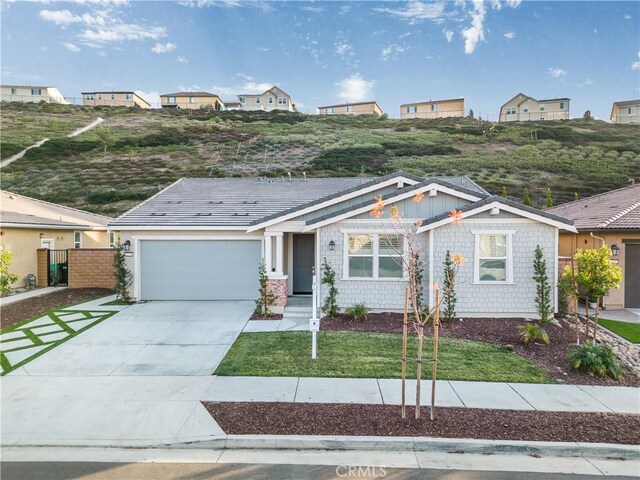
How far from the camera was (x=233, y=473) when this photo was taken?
13.9ft

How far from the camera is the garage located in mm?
13367

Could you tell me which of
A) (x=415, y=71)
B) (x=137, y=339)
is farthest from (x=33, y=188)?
(x=415, y=71)

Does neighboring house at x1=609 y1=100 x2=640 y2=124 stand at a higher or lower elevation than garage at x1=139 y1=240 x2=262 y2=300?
higher

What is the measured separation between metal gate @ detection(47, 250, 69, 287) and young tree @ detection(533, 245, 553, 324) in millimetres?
18013

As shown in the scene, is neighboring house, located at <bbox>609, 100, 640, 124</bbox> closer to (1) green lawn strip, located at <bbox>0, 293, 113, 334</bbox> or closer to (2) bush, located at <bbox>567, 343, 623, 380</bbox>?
(2) bush, located at <bbox>567, 343, 623, 380</bbox>

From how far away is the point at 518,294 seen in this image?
10602 mm

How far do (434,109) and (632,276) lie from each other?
62436mm

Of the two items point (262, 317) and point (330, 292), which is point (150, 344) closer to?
point (262, 317)

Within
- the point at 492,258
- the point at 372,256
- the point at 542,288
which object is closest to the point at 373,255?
the point at 372,256

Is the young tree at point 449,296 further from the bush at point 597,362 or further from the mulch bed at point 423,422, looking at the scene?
the mulch bed at point 423,422

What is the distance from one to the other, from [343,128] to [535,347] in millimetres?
51715

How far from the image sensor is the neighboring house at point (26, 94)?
70000 mm

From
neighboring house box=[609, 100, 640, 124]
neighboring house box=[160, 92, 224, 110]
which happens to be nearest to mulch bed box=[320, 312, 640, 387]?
neighboring house box=[609, 100, 640, 124]

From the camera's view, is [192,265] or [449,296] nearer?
[449,296]
